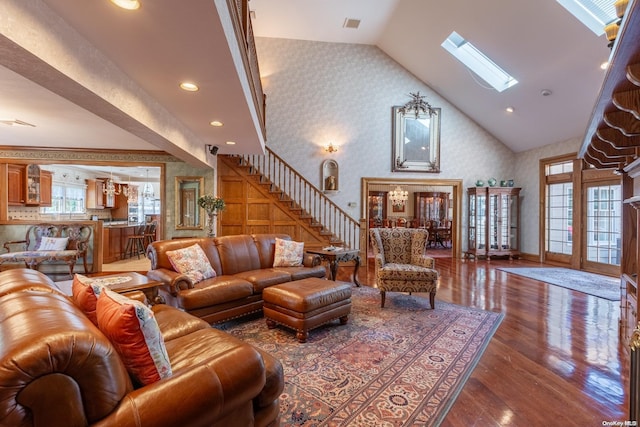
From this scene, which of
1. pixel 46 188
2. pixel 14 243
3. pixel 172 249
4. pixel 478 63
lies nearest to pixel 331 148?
pixel 478 63

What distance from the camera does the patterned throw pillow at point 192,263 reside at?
335 cm

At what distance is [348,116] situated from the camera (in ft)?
24.4

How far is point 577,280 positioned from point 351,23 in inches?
262

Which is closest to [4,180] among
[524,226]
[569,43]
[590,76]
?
[569,43]

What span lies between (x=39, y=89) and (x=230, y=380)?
11.2 ft

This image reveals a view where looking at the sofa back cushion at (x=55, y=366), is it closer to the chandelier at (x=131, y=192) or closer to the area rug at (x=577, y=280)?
the area rug at (x=577, y=280)

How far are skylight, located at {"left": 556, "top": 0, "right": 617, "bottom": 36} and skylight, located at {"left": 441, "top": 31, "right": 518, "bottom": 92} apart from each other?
1.74 meters

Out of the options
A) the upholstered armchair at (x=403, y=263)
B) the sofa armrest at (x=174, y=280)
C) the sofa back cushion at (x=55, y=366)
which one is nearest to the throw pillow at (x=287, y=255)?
the upholstered armchair at (x=403, y=263)

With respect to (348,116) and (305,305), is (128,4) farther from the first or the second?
(348,116)

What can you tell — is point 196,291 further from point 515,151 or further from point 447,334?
point 515,151

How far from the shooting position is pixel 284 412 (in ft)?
6.22

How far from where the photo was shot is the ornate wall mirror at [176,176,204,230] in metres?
6.07

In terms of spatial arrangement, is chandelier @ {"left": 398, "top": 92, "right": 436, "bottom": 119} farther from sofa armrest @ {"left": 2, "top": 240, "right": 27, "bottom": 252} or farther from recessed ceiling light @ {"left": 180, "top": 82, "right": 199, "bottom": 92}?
sofa armrest @ {"left": 2, "top": 240, "right": 27, "bottom": 252}

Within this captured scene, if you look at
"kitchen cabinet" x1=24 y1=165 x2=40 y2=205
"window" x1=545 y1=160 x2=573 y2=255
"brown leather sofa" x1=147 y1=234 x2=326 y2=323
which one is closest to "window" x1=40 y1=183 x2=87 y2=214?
"kitchen cabinet" x1=24 y1=165 x2=40 y2=205
